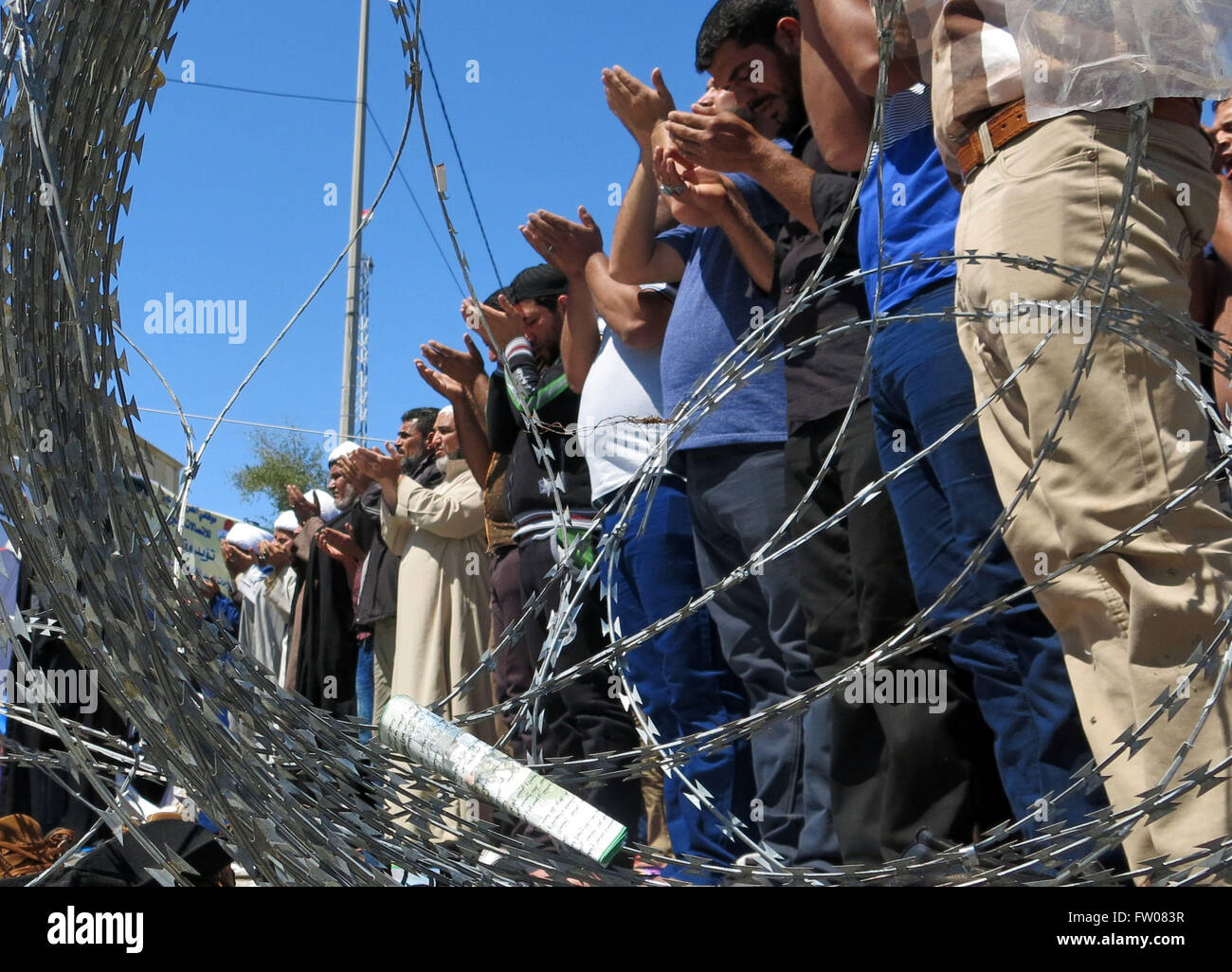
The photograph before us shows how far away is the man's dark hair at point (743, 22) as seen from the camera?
3531 mm

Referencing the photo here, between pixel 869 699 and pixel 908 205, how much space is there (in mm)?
1109

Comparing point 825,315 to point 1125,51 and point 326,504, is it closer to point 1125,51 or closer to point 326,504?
point 1125,51

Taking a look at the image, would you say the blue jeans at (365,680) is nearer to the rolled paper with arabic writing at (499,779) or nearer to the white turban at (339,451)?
the white turban at (339,451)

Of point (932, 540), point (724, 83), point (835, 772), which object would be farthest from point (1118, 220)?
point (724, 83)

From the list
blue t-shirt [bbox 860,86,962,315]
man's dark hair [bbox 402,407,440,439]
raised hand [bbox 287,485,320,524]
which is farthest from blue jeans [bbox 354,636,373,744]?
blue t-shirt [bbox 860,86,962,315]

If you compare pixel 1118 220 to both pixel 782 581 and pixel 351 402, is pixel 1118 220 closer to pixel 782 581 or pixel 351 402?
pixel 782 581

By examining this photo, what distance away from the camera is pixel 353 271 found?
1118cm

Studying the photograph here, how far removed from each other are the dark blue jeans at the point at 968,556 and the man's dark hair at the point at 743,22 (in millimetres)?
1113

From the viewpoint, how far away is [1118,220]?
82.2 inches

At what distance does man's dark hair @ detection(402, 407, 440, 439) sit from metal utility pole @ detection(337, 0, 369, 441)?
3.20m

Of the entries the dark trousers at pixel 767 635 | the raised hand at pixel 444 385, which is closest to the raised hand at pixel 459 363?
the raised hand at pixel 444 385

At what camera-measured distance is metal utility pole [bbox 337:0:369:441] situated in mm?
10625

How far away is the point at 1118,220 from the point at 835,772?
4.62 feet

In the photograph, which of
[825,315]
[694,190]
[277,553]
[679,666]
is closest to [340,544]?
[277,553]
